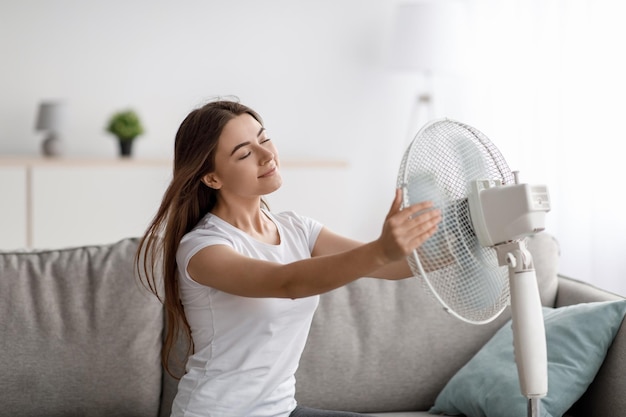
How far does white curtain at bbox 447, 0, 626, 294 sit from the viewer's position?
441 centimetres

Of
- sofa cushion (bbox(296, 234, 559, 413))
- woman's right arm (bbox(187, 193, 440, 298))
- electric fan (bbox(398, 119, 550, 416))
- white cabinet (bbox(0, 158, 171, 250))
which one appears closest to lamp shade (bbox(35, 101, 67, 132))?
white cabinet (bbox(0, 158, 171, 250))

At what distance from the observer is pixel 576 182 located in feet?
15.4

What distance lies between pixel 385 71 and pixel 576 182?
1239 millimetres

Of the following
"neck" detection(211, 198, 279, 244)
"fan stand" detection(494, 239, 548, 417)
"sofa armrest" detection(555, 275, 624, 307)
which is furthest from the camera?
"sofa armrest" detection(555, 275, 624, 307)

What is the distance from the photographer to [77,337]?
88.3 inches

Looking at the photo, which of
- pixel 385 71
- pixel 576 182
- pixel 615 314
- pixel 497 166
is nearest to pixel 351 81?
pixel 385 71

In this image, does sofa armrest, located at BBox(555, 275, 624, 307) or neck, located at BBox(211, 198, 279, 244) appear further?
sofa armrest, located at BBox(555, 275, 624, 307)

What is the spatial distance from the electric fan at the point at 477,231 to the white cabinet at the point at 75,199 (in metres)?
2.78

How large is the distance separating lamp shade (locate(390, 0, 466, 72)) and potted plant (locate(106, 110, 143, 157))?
1.39 meters

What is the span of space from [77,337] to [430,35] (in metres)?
2.94

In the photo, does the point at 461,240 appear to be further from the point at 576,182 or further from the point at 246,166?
the point at 576,182

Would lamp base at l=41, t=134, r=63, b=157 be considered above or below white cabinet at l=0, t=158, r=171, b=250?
above

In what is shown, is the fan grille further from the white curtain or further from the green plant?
the green plant

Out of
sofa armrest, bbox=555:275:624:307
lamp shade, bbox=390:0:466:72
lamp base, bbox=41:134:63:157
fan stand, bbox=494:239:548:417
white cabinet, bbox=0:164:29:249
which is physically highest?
lamp shade, bbox=390:0:466:72
